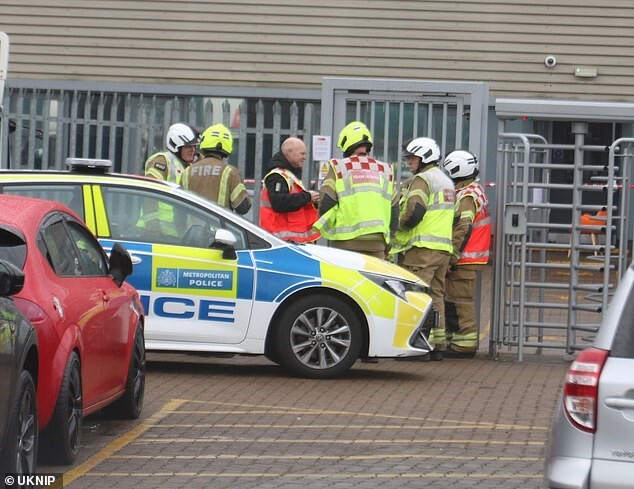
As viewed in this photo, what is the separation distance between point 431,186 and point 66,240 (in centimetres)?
587

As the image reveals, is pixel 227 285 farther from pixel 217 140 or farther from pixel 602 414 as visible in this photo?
pixel 602 414

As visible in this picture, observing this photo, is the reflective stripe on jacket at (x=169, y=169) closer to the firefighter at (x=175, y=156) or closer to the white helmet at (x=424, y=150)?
the firefighter at (x=175, y=156)

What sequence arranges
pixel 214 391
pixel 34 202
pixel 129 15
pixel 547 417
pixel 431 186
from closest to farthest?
pixel 34 202, pixel 547 417, pixel 214 391, pixel 431 186, pixel 129 15

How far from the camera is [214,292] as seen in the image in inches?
473

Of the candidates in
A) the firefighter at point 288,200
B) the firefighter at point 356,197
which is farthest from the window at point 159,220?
the firefighter at point 356,197

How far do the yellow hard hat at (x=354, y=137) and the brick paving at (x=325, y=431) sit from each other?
6.53 ft

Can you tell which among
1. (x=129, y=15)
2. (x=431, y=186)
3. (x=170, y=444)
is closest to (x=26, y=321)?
(x=170, y=444)

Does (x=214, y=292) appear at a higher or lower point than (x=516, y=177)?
lower

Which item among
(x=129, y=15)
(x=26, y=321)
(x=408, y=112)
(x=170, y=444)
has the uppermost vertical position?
(x=129, y=15)

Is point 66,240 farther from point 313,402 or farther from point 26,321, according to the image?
point 313,402

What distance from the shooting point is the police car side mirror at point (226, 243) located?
38.8 ft

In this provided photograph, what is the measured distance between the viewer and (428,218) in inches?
551

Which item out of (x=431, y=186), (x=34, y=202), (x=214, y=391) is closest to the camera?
(x=34, y=202)

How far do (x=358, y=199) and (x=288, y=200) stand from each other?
24.9 inches
